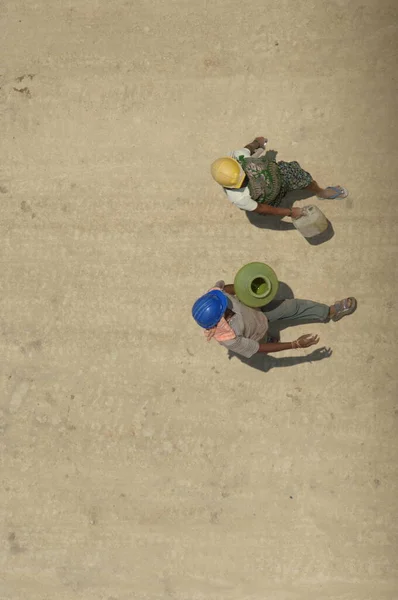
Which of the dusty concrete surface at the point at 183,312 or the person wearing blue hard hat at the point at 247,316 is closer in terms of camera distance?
the person wearing blue hard hat at the point at 247,316

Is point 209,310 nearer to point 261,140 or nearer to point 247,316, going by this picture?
point 247,316

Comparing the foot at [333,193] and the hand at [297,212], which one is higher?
the foot at [333,193]

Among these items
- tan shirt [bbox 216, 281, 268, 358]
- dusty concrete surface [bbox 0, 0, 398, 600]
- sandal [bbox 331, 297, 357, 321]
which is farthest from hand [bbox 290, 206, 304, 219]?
tan shirt [bbox 216, 281, 268, 358]

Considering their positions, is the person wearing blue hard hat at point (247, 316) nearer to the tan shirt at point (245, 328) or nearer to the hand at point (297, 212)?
the tan shirt at point (245, 328)

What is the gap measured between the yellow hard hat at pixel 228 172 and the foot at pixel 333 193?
3.11 feet

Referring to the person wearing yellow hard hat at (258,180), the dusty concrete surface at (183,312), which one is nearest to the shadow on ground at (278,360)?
the dusty concrete surface at (183,312)

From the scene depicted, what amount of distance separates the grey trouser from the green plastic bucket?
0.35 meters

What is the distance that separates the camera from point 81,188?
495 cm

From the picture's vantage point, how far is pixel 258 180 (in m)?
4.04

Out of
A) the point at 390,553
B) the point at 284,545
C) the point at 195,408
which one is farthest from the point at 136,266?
the point at 390,553

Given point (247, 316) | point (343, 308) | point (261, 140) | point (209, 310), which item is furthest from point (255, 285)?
point (261, 140)

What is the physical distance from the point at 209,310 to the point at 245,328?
0.37m

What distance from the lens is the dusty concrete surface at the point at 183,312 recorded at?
14.9ft

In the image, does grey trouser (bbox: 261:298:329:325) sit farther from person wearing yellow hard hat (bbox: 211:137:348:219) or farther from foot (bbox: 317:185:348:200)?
foot (bbox: 317:185:348:200)
